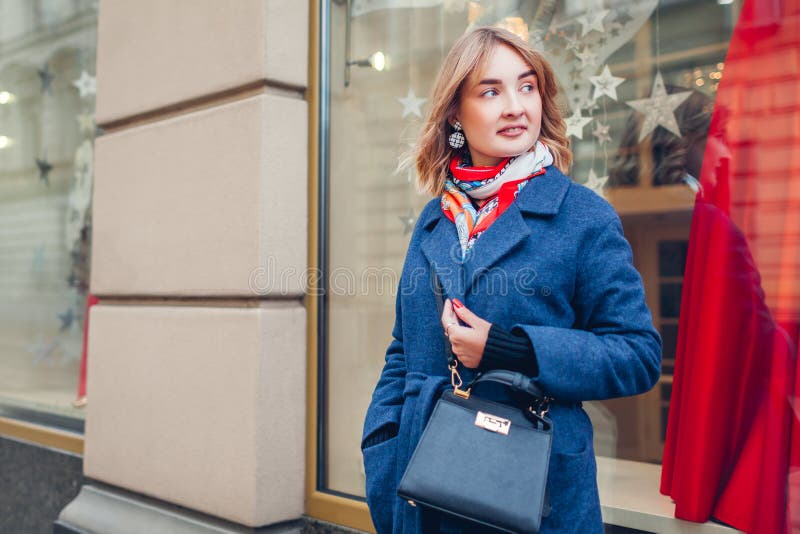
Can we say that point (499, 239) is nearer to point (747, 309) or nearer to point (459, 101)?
point (459, 101)

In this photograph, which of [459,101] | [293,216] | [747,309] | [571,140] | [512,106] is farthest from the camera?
[293,216]

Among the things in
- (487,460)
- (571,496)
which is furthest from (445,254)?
(571,496)

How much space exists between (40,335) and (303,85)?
309 cm

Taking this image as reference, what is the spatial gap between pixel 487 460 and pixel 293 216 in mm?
1879

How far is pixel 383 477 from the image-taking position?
67.3 inches

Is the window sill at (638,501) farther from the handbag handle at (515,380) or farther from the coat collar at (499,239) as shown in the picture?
→ the coat collar at (499,239)

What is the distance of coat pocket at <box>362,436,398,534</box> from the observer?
1712 mm

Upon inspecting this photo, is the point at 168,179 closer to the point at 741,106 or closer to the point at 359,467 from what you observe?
the point at 359,467

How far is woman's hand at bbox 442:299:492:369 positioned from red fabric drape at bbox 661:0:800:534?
977 mm

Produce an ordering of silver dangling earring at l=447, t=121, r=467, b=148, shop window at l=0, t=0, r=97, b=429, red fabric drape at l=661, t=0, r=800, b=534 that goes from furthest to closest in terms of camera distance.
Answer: shop window at l=0, t=0, r=97, b=429 → red fabric drape at l=661, t=0, r=800, b=534 → silver dangling earring at l=447, t=121, r=467, b=148

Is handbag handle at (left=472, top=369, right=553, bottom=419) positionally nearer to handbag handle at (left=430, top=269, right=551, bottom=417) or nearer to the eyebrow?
handbag handle at (left=430, top=269, right=551, bottom=417)

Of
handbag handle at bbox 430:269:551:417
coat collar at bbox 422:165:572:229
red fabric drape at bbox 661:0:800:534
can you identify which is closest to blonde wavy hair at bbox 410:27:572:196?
coat collar at bbox 422:165:572:229

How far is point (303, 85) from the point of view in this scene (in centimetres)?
314

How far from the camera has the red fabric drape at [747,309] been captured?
2004mm
